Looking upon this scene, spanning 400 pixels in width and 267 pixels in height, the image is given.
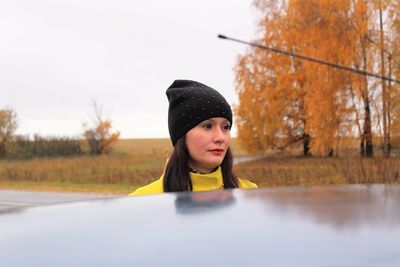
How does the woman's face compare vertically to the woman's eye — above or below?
below

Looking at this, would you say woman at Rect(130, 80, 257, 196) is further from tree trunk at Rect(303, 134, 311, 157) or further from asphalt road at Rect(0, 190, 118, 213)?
tree trunk at Rect(303, 134, 311, 157)

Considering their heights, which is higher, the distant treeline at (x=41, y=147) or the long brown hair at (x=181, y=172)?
the distant treeline at (x=41, y=147)

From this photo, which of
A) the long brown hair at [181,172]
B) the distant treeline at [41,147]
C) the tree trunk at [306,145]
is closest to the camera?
the long brown hair at [181,172]

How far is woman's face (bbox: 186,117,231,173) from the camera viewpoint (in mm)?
2418

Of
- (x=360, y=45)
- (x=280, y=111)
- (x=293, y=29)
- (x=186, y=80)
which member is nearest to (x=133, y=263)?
(x=186, y=80)

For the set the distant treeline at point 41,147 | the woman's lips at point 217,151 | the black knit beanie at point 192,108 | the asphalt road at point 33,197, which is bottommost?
the asphalt road at point 33,197

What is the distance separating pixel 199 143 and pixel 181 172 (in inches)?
5.8

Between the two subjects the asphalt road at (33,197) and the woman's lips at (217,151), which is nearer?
the woman's lips at (217,151)

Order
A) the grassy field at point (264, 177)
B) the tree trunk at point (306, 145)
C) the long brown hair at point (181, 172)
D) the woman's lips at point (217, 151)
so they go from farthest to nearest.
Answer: the tree trunk at point (306, 145) → the grassy field at point (264, 177) → the woman's lips at point (217, 151) → the long brown hair at point (181, 172)

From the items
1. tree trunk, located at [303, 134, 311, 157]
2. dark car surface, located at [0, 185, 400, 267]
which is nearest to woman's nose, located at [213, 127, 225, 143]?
dark car surface, located at [0, 185, 400, 267]

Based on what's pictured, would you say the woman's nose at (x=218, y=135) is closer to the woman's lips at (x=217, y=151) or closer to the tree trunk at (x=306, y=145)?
the woman's lips at (x=217, y=151)

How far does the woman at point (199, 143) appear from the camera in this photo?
2389 millimetres

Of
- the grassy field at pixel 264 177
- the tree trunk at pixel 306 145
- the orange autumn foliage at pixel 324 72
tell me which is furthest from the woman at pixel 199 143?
the tree trunk at pixel 306 145

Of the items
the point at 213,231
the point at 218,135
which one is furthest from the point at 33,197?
the point at 213,231
